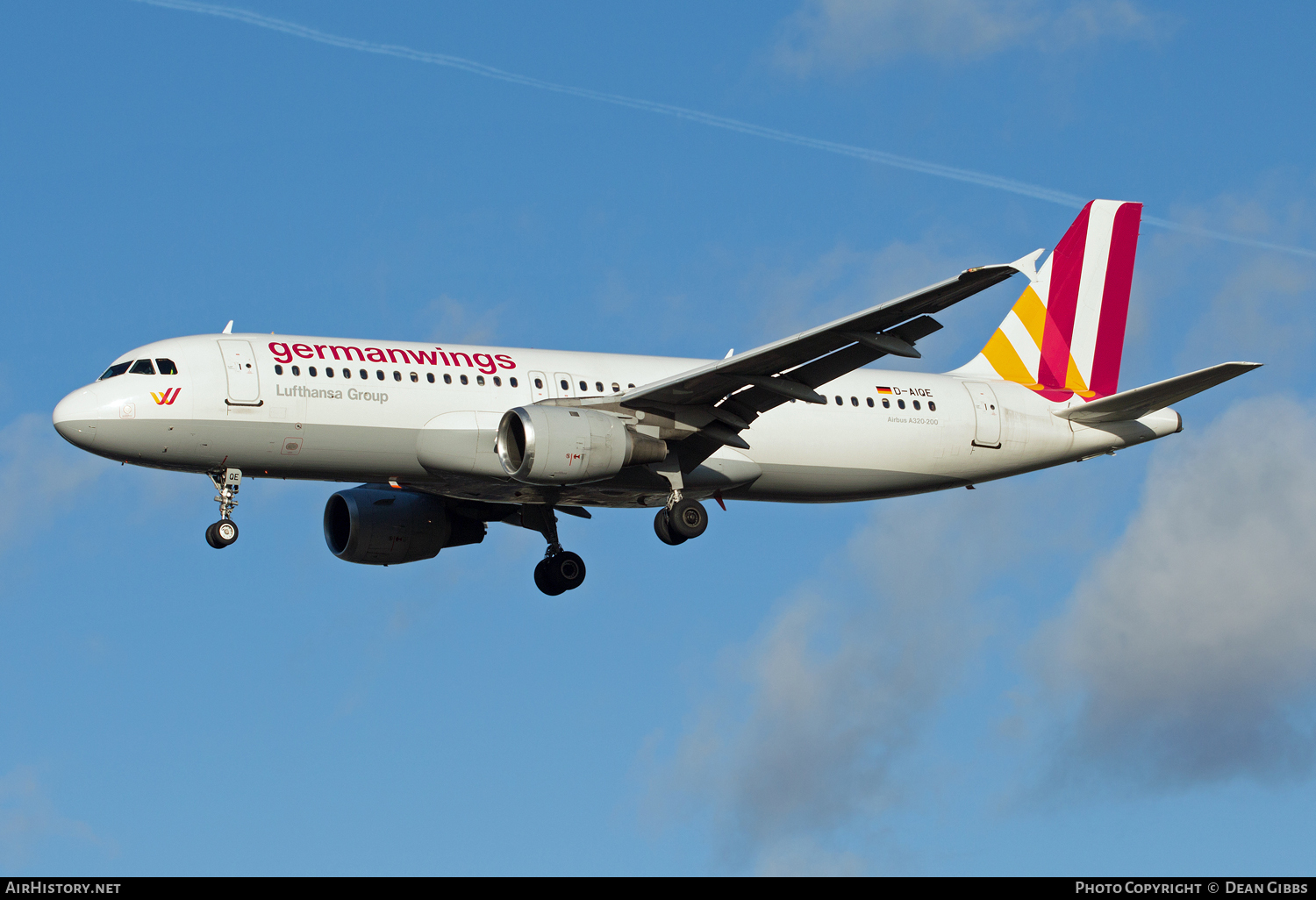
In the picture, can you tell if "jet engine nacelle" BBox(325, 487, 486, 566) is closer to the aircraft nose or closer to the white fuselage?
the white fuselage

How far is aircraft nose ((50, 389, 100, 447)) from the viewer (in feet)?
122

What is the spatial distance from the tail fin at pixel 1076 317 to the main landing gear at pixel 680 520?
34.1 ft

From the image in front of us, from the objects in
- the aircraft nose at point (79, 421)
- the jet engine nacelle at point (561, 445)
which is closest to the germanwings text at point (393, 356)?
the jet engine nacelle at point (561, 445)

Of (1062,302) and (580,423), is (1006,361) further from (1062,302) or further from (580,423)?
(580,423)

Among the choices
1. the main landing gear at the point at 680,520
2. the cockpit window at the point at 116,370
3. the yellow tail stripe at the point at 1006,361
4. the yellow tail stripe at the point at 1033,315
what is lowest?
the main landing gear at the point at 680,520

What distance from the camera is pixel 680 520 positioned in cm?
4131

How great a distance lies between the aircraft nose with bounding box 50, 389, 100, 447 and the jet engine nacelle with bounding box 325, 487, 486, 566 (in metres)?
9.23

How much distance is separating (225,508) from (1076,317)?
24.2 meters

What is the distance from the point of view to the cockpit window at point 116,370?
38.2 m

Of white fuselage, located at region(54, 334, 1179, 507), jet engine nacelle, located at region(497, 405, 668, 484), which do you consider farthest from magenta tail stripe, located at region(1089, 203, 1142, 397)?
jet engine nacelle, located at region(497, 405, 668, 484)

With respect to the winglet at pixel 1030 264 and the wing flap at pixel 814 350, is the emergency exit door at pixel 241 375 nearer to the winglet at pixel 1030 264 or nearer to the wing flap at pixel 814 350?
the wing flap at pixel 814 350

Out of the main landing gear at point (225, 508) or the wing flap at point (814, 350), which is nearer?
the wing flap at point (814, 350)
